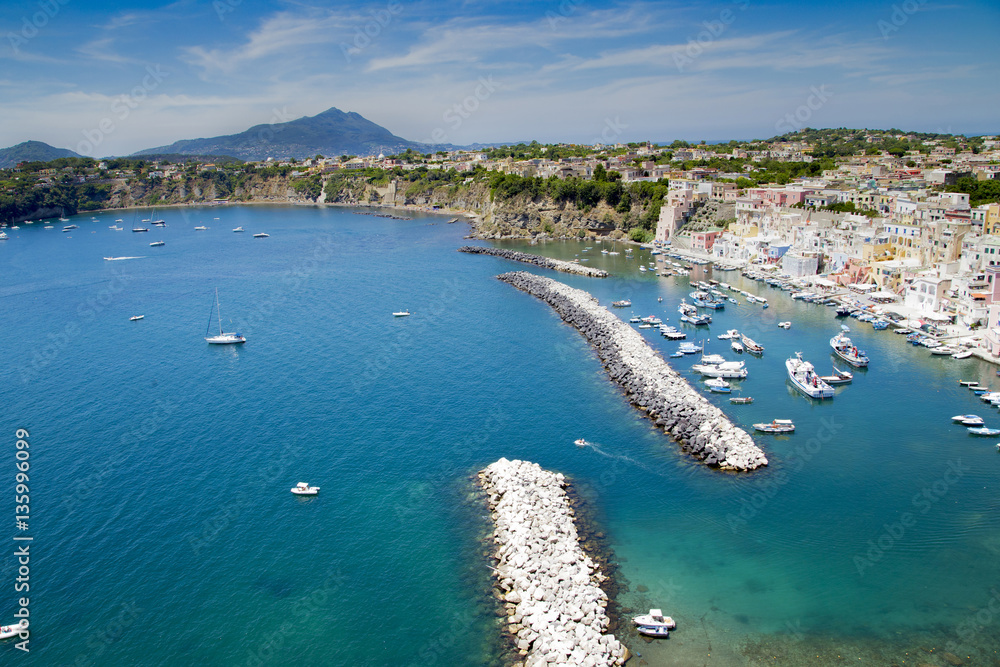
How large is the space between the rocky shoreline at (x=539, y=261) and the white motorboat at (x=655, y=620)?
35901 millimetres

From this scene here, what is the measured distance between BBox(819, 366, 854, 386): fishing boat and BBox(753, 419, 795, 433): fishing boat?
526 cm

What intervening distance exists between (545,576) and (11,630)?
37.3 feet

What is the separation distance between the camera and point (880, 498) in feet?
56.9

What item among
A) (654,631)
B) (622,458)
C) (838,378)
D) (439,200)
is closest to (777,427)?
(622,458)

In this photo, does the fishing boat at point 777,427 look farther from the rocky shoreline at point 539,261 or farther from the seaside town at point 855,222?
the rocky shoreline at point 539,261

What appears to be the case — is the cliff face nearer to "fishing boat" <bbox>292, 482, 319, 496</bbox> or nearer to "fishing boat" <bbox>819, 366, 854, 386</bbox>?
"fishing boat" <bbox>819, 366, 854, 386</bbox>

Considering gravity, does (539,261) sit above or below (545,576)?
above

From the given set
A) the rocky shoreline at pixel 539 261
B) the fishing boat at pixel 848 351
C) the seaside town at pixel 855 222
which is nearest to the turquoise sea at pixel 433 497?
the fishing boat at pixel 848 351

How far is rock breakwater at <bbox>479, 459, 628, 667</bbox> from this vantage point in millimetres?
11891

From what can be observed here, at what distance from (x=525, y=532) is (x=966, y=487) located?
13.1 metres

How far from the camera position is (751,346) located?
29.4m

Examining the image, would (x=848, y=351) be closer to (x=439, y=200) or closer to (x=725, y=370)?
(x=725, y=370)

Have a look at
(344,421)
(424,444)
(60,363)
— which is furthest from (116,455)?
(60,363)

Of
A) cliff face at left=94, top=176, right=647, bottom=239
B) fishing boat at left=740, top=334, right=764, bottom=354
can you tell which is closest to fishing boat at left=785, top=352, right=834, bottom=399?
fishing boat at left=740, top=334, right=764, bottom=354
